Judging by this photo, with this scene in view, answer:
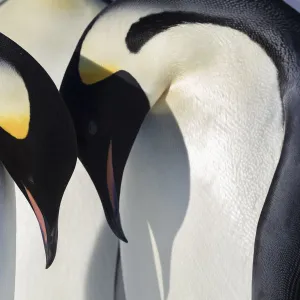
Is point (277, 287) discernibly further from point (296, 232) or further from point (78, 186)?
point (78, 186)

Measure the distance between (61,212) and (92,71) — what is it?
299 millimetres

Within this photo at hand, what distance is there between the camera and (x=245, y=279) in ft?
3.70

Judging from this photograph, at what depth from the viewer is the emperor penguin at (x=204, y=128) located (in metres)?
1.08

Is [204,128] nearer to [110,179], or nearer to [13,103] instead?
[110,179]

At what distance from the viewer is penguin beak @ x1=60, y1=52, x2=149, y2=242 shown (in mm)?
1151

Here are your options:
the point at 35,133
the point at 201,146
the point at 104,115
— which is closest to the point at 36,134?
the point at 35,133

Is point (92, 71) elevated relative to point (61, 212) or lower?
elevated

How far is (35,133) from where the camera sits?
1079mm

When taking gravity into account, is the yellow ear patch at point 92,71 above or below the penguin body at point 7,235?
above

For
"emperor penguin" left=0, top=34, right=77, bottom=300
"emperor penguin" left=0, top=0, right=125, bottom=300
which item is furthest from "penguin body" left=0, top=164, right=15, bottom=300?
"emperor penguin" left=0, top=34, right=77, bottom=300

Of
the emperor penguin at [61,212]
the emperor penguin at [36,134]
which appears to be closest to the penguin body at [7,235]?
the emperor penguin at [61,212]

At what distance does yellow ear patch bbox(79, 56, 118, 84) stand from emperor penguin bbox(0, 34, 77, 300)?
95mm

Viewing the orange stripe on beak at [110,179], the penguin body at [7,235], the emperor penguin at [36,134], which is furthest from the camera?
the penguin body at [7,235]

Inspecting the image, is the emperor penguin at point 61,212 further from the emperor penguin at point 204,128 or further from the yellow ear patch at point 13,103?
the yellow ear patch at point 13,103
